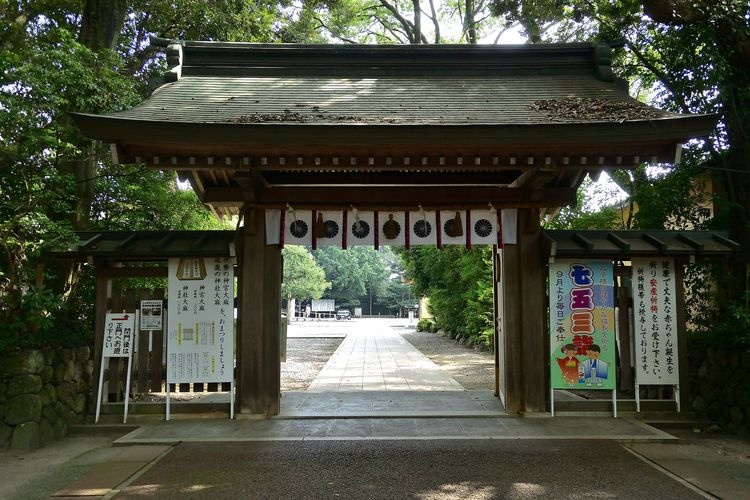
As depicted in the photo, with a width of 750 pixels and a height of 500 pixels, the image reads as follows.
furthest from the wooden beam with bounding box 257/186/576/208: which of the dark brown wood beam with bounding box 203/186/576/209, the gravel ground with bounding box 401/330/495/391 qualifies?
the gravel ground with bounding box 401/330/495/391

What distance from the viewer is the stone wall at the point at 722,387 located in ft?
22.0

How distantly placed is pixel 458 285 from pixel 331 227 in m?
15.4

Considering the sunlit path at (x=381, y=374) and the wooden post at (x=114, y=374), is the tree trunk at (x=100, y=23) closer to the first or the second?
the wooden post at (x=114, y=374)

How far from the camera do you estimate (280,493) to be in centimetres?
444

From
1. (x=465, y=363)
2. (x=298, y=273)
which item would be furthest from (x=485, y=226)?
(x=298, y=273)

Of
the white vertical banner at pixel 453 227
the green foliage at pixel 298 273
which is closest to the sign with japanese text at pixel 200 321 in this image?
the white vertical banner at pixel 453 227

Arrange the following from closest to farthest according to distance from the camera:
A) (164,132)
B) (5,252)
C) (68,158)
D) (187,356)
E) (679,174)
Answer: (164,132) → (5,252) → (187,356) → (68,158) → (679,174)

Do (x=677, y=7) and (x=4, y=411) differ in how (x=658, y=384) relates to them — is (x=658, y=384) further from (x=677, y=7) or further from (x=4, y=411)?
(x=4, y=411)

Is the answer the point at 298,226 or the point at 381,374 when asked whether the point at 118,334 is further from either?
the point at 381,374

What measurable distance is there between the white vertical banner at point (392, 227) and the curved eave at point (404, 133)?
61.5 inches

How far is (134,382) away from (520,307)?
585 cm

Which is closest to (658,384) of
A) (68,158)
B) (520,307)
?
(520,307)

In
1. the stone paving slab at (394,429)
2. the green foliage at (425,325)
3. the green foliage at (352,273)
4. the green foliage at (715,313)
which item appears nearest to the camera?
the stone paving slab at (394,429)

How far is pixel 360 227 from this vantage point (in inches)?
291
